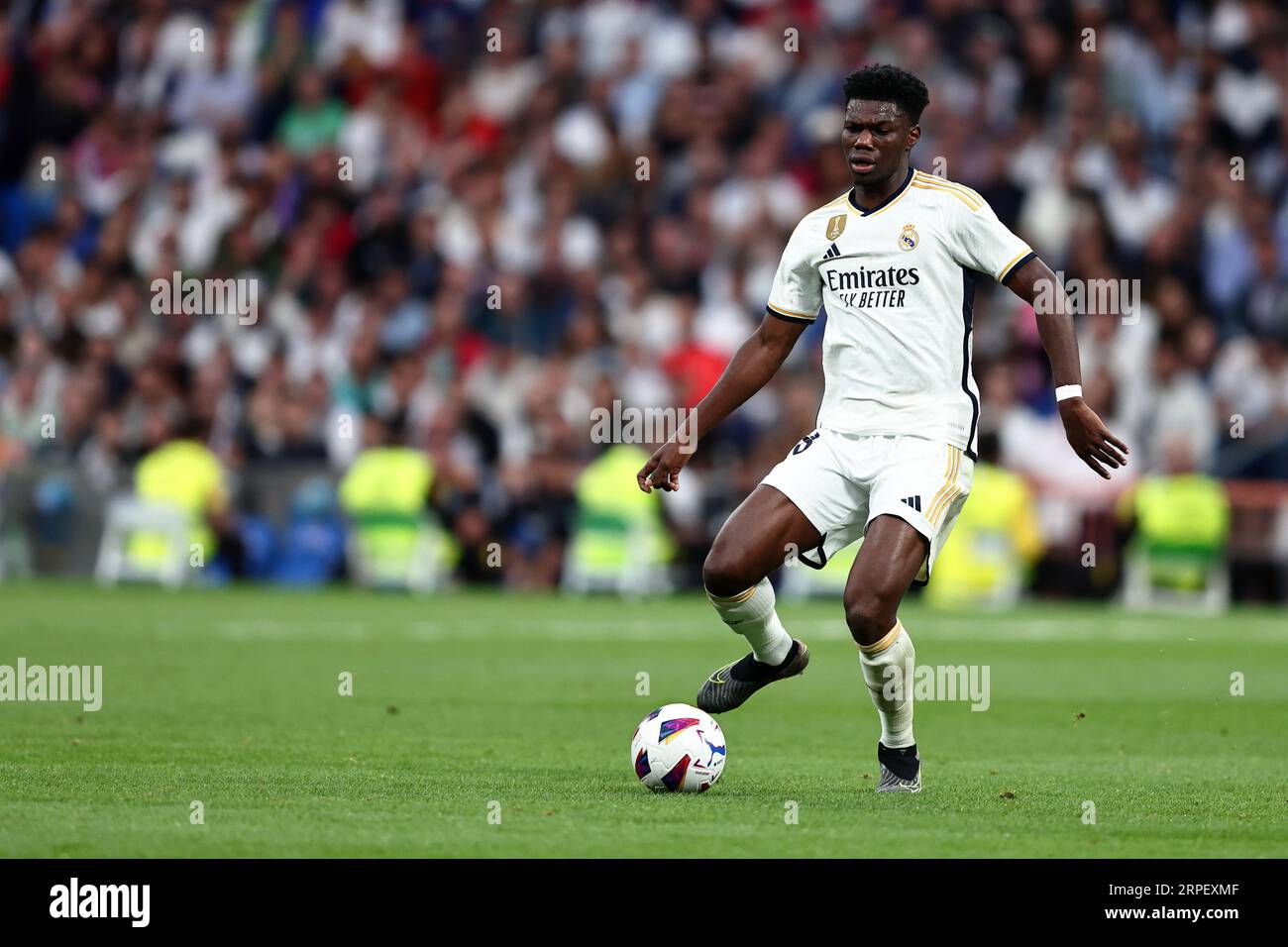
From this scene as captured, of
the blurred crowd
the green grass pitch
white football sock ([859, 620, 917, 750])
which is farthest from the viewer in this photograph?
the blurred crowd

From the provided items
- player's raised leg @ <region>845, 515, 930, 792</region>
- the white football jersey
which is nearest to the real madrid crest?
the white football jersey

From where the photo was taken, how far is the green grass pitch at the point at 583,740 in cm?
728

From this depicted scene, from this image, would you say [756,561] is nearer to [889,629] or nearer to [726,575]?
[726,575]

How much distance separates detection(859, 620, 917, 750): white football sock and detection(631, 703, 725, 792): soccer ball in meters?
0.68

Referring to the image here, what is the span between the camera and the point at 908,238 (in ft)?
28.4

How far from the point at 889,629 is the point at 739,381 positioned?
136 cm

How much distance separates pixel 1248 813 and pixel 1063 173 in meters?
15.2

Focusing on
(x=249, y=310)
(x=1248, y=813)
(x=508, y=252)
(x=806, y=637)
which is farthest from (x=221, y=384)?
(x=1248, y=813)

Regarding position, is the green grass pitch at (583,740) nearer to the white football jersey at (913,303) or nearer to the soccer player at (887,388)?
the soccer player at (887,388)

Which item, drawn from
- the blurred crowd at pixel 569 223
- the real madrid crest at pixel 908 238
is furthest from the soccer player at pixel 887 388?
the blurred crowd at pixel 569 223

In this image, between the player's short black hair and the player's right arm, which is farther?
the player's right arm

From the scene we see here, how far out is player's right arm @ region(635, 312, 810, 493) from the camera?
9.02 metres

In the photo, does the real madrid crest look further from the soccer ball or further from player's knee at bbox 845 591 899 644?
the soccer ball
